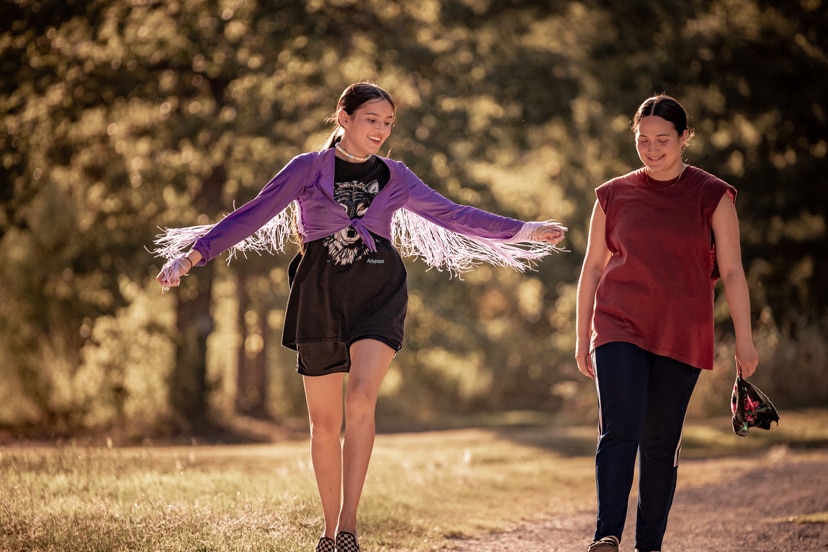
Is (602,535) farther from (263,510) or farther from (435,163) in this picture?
(435,163)

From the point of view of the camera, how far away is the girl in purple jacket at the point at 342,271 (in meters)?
5.11

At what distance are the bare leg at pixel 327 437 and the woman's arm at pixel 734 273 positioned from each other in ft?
6.07

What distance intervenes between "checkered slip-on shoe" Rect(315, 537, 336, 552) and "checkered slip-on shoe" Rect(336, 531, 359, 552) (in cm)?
12

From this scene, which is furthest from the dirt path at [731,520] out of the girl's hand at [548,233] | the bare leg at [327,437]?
the girl's hand at [548,233]

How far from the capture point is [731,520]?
7.82m

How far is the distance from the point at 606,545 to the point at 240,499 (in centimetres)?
272

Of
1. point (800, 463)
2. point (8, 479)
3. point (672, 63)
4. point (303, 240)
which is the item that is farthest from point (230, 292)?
point (303, 240)

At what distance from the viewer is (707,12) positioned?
16.9 m

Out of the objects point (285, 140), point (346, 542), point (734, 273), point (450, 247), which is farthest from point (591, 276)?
point (285, 140)

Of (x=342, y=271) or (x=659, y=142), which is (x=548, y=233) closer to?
(x=659, y=142)

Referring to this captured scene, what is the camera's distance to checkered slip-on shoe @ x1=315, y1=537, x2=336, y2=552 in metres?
5.12

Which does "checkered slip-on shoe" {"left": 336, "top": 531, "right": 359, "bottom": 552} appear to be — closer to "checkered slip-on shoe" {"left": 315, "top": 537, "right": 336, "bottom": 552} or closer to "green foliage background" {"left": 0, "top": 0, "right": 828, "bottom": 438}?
"checkered slip-on shoe" {"left": 315, "top": 537, "right": 336, "bottom": 552}

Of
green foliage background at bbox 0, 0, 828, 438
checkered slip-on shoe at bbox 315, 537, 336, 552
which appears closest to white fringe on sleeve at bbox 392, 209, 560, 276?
checkered slip-on shoe at bbox 315, 537, 336, 552

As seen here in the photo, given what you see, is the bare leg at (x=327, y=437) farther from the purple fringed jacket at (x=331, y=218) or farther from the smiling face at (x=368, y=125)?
the smiling face at (x=368, y=125)
